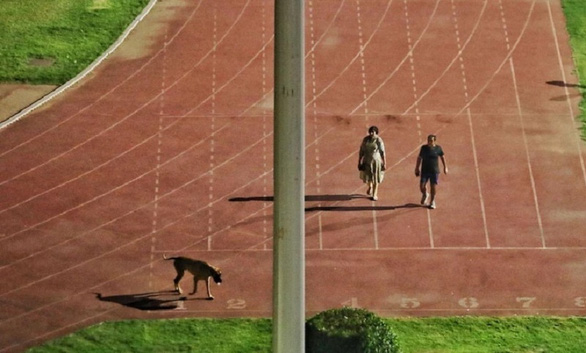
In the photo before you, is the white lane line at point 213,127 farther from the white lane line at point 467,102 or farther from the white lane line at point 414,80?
the white lane line at point 467,102

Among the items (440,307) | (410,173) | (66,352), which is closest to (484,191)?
(410,173)

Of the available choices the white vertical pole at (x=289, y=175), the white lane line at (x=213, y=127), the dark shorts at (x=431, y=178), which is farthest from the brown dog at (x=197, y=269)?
the white vertical pole at (x=289, y=175)

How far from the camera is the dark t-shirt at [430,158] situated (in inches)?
1074

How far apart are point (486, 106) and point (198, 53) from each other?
5.46m

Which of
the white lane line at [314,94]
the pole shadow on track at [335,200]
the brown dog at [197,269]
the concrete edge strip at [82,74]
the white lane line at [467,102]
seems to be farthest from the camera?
the concrete edge strip at [82,74]

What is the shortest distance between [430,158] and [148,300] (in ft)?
16.6

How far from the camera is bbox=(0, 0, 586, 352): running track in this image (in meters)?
25.8

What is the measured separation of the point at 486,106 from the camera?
3059 cm

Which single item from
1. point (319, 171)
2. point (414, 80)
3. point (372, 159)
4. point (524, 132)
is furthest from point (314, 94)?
point (372, 159)

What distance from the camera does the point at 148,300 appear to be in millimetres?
25484

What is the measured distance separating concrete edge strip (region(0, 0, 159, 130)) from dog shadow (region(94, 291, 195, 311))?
5.63 m

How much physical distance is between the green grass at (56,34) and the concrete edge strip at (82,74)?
0.36 feet

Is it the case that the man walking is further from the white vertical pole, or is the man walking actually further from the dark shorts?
the white vertical pole

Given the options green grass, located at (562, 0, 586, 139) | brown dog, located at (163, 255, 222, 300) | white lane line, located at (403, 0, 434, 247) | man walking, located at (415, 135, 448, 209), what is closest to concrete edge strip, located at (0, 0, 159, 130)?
white lane line, located at (403, 0, 434, 247)
